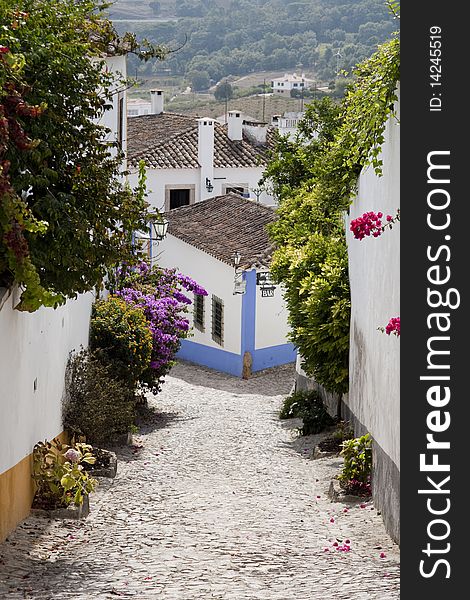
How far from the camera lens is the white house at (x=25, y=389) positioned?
31.8 feet

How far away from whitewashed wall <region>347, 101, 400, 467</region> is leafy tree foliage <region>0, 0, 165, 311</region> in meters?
2.59

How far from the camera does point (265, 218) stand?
3059 centimetres

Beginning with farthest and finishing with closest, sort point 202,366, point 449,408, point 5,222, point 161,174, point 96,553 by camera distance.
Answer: point 161,174 → point 202,366 → point 96,553 → point 5,222 → point 449,408

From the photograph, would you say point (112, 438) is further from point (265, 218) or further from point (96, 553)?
point (265, 218)

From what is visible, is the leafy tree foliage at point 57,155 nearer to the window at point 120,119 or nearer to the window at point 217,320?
the window at point 120,119

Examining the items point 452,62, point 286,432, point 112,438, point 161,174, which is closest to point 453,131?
point 452,62

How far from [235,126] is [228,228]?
11640 mm

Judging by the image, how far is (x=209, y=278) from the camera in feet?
95.2

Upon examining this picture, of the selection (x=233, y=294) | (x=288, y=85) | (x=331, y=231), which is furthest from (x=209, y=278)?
(x=288, y=85)

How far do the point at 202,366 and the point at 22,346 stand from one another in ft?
60.3

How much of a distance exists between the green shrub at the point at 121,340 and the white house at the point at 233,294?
10.0 m

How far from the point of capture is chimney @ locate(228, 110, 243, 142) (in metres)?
40.4

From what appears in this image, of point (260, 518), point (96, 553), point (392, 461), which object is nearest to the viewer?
point (96, 553)

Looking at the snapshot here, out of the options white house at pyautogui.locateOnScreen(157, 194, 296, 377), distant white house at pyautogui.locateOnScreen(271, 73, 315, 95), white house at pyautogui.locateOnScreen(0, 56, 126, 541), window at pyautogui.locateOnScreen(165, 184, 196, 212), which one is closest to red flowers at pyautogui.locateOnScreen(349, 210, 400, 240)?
white house at pyautogui.locateOnScreen(0, 56, 126, 541)
